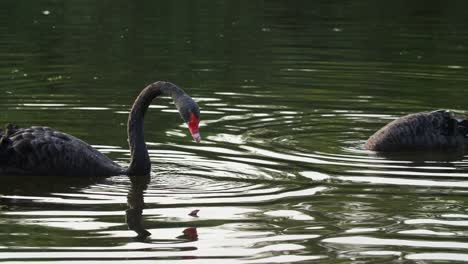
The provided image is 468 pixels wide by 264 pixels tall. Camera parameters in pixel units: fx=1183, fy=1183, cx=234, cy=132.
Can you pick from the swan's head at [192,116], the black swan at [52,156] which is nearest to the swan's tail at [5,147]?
the black swan at [52,156]

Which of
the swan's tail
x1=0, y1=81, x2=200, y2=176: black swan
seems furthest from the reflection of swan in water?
the swan's tail

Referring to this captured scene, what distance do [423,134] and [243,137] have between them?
5.56 ft

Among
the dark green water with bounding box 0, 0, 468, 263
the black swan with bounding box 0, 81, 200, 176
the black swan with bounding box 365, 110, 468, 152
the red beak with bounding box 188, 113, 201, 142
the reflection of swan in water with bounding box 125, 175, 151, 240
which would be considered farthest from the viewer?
the black swan with bounding box 365, 110, 468, 152

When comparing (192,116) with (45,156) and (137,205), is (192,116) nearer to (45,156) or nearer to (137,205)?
(137,205)

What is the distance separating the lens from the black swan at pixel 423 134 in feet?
35.6

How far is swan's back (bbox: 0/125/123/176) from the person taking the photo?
9367 millimetres

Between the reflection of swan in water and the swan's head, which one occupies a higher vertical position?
the swan's head

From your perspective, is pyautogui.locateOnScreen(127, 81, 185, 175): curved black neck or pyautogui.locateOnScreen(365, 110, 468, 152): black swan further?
pyautogui.locateOnScreen(365, 110, 468, 152): black swan

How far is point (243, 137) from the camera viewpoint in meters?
11.2

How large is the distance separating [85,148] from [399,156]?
9.85 feet

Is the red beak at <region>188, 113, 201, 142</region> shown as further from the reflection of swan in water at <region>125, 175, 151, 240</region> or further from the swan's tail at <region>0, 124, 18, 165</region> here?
the swan's tail at <region>0, 124, 18, 165</region>

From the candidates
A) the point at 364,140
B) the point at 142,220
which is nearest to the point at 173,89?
the point at 142,220

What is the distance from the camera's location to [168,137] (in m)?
11.2

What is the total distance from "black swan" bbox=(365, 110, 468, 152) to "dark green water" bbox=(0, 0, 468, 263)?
226mm
